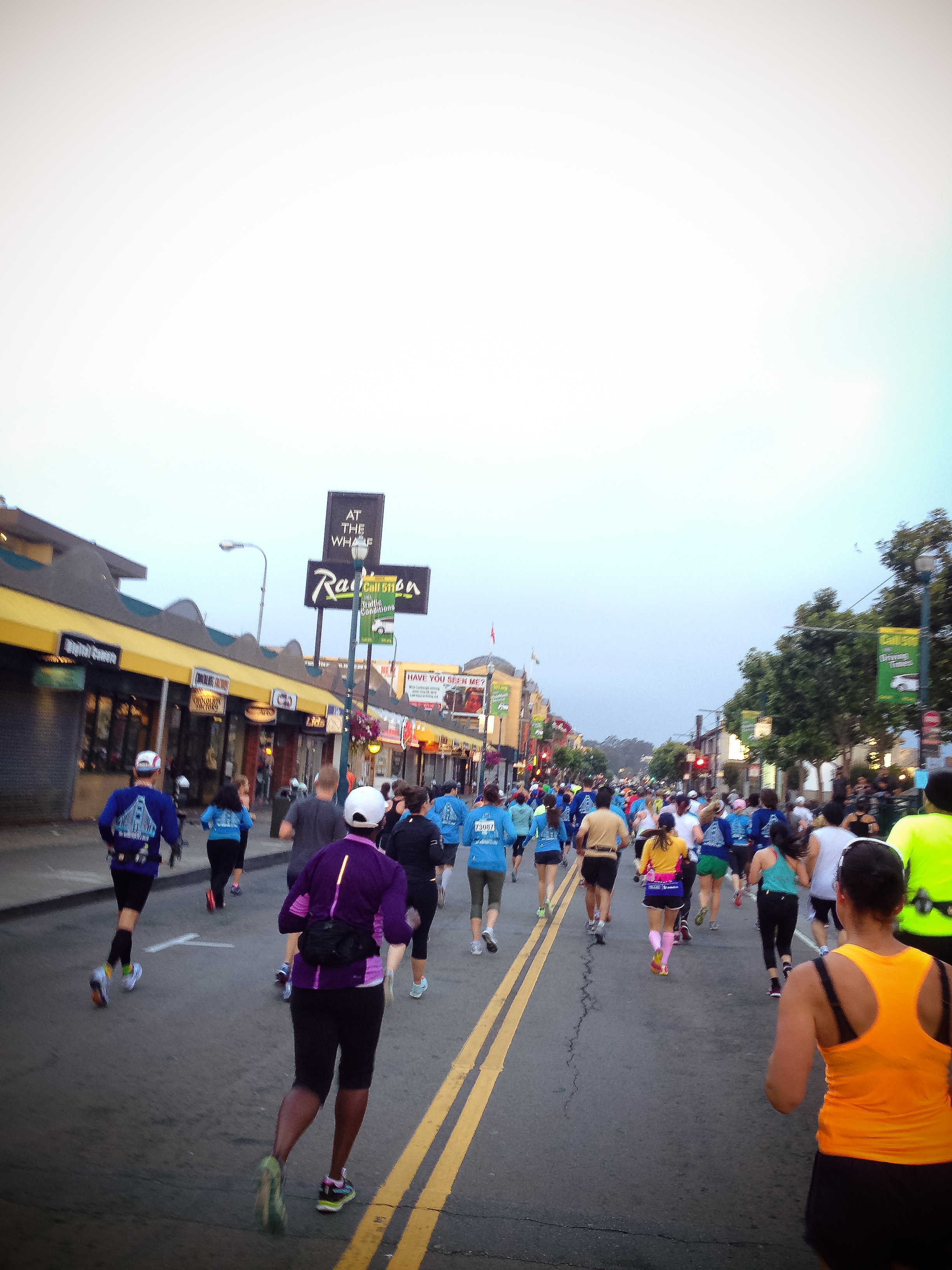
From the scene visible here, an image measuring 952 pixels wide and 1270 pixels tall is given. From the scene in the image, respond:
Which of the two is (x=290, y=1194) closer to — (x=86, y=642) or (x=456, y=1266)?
(x=456, y=1266)

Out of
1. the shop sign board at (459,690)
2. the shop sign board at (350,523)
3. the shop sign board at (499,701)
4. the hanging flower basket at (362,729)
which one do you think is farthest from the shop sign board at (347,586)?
the shop sign board at (459,690)

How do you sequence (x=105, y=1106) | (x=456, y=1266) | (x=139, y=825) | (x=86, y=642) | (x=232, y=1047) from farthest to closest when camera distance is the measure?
(x=86, y=642) → (x=139, y=825) → (x=232, y=1047) → (x=105, y=1106) → (x=456, y=1266)

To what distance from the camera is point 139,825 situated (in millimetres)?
7691

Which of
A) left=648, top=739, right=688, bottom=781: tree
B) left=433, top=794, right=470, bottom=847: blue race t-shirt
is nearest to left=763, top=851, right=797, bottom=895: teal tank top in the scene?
left=433, top=794, right=470, bottom=847: blue race t-shirt

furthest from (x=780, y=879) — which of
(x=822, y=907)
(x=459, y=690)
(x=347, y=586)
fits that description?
(x=459, y=690)

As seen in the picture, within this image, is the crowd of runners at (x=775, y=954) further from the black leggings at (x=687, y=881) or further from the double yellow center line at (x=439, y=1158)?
the black leggings at (x=687, y=881)

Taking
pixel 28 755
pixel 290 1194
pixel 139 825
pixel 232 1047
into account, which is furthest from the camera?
pixel 28 755

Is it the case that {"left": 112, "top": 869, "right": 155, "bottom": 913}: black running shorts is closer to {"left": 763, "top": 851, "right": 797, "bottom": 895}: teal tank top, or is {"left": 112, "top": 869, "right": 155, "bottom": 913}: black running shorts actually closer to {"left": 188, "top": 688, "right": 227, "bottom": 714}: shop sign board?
{"left": 763, "top": 851, "right": 797, "bottom": 895}: teal tank top

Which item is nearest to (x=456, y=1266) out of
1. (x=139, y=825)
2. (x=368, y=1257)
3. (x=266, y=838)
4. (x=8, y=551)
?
(x=368, y=1257)

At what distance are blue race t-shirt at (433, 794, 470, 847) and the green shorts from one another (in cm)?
342

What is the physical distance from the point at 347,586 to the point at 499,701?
16603 millimetres

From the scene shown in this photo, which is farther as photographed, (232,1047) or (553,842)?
(553,842)

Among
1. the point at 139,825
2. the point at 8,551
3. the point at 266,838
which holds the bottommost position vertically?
the point at 266,838

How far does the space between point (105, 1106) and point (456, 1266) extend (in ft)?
8.22
